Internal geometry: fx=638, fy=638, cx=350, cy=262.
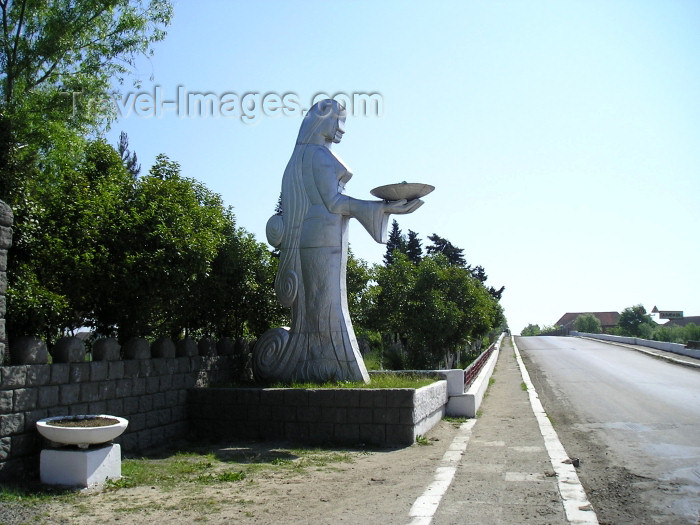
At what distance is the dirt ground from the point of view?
511 cm

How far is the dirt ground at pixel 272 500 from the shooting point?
5.11 meters

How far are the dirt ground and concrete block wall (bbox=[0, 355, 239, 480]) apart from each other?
1092mm

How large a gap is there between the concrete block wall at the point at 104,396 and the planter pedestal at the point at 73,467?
46cm

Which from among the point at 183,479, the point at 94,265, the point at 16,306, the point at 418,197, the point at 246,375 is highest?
the point at 418,197

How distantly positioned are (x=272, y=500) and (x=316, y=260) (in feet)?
15.5

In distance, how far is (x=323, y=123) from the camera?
33.8 feet

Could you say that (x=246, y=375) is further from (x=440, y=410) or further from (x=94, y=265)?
(x=94, y=265)

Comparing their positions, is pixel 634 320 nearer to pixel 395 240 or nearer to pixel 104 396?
pixel 395 240

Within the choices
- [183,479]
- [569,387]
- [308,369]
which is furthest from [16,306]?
[569,387]

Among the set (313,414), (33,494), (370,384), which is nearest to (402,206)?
(370,384)

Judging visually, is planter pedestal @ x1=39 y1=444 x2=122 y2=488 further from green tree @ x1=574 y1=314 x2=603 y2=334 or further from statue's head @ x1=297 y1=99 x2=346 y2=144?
green tree @ x1=574 y1=314 x2=603 y2=334

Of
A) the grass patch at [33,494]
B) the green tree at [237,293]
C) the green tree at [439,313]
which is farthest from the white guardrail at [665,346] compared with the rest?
the grass patch at [33,494]

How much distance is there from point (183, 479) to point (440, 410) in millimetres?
5202

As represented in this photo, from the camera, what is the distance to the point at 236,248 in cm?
1117
